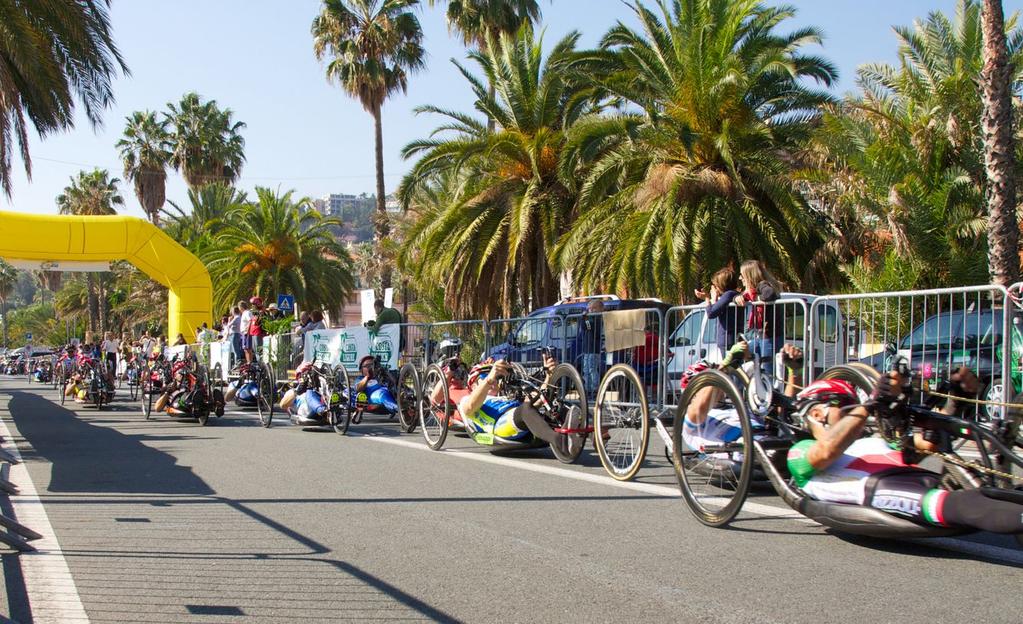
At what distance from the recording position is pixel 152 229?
96.3 feet

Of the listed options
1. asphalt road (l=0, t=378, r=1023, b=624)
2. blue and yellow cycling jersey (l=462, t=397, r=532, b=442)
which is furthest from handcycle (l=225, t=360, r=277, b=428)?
blue and yellow cycling jersey (l=462, t=397, r=532, b=442)

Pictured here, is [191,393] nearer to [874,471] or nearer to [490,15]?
[874,471]

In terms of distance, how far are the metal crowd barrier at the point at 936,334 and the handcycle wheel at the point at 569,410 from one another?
8.59ft

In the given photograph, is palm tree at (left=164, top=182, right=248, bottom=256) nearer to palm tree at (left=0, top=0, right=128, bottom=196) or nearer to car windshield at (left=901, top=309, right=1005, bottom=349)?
palm tree at (left=0, top=0, right=128, bottom=196)

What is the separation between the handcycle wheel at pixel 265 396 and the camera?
14867 millimetres

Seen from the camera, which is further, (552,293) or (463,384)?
(552,293)

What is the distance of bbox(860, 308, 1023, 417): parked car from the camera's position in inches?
327

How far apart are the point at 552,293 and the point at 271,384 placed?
38.8ft

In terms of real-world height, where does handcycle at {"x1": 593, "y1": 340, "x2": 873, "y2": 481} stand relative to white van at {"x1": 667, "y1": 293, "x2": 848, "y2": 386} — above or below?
below

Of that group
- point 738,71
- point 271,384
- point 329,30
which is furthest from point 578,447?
point 329,30

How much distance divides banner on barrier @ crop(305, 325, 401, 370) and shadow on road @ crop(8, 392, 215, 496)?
13.0 ft

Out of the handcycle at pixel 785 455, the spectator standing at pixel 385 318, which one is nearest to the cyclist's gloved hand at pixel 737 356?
the handcycle at pixel 785 455

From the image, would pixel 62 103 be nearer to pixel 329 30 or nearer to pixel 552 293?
pixel 552 293

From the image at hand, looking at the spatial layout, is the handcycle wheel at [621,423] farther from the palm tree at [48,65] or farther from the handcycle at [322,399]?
the palm tree at [48,65]
